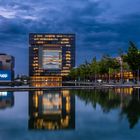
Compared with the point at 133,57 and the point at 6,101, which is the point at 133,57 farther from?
the point at 6,101

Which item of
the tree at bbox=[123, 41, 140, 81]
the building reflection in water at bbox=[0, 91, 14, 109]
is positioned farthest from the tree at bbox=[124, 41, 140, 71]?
the building reflection in water at bbox=[0, 91, 14, 109]

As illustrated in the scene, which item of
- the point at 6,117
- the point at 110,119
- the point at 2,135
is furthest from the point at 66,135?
the point at 6,117

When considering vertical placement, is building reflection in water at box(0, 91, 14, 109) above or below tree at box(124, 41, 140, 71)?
below

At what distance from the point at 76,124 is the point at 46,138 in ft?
18.2

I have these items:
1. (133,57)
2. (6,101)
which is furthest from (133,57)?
(6,101)

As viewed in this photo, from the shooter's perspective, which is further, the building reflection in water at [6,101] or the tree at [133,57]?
the tree at [133,57]

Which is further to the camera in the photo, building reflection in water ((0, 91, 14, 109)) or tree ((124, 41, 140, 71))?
tree ((124, 41, 140, 71))

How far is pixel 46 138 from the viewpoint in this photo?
20875mm

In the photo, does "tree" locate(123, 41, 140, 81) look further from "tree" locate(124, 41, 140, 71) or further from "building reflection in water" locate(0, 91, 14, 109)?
"building reflection in water" locate(0, 91, 14, 109)

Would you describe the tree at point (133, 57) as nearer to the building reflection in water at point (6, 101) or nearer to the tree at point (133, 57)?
the tree at point (133, 57)

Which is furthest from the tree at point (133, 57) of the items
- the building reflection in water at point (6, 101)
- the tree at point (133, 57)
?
the building reflection in water at point (6, 101)

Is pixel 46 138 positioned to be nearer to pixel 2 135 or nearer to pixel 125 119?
pixel 2 135

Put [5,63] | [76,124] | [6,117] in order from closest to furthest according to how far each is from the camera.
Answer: [76,124] < [6,117] < [5,63]

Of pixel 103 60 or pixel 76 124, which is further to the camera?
pixel 103 60
